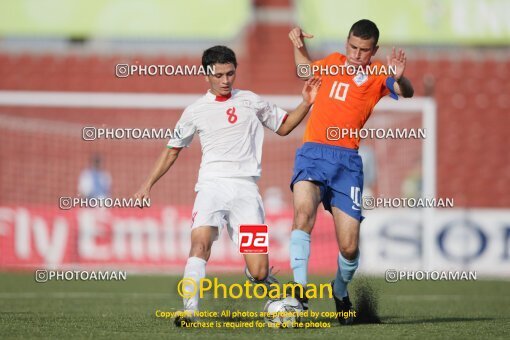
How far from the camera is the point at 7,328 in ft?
23.5

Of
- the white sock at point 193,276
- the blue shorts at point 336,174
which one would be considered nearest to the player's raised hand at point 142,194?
the white sock at point 193,276

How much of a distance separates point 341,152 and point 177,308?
3.06 m

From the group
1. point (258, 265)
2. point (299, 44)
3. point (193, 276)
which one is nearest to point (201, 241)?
point (193, 276)

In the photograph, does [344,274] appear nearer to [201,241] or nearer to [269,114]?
[201,241]

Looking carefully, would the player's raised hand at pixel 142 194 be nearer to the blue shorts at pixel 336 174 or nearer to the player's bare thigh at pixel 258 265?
the player's bare thigh at pixel 258 265

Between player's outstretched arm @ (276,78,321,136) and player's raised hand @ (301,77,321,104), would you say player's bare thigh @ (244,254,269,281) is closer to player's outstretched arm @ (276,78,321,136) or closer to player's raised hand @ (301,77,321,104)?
player's outstretched arm @ (276,78,321,136)

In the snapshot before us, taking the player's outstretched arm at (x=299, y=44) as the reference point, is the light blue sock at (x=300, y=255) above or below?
below

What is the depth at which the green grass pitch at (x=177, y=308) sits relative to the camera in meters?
6.79

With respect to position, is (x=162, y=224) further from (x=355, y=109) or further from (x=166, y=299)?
(x=355, y=109)

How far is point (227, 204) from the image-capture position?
7.21 m

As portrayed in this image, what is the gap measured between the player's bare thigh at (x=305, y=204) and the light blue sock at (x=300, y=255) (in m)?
0.06

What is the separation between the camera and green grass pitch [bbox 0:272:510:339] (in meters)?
6.79

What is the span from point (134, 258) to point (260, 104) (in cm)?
938

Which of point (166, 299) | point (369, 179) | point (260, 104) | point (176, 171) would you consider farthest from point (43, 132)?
point (260, 104)
